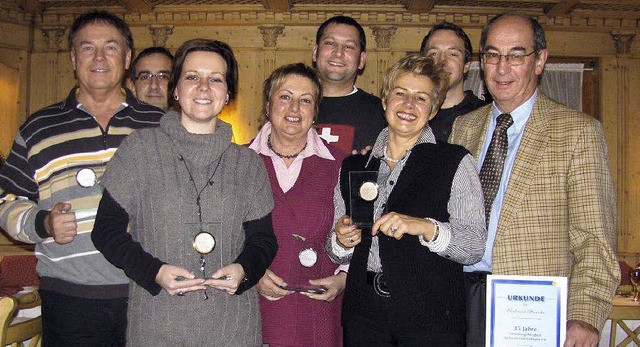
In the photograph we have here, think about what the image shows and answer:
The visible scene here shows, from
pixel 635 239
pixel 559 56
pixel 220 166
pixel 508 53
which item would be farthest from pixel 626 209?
pixel 220 166

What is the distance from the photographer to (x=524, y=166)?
2.50 meters

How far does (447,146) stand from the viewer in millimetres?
2408

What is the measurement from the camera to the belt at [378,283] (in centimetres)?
231

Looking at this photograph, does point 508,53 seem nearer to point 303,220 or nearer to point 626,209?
point 303,220

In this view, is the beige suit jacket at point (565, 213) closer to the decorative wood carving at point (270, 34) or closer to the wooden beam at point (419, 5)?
the wooden beam at point (419, 5)

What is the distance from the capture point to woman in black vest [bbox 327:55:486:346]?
224cm

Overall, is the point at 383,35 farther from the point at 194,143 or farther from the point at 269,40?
the point at 194,143

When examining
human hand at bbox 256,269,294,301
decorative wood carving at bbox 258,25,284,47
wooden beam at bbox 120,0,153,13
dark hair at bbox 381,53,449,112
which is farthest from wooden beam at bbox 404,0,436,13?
human hand at bbox 256,269,294,301

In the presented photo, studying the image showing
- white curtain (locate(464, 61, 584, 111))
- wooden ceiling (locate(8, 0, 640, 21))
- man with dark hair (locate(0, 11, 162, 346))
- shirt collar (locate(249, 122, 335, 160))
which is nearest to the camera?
man with dark hair (locate(0, 11, 162, 346))

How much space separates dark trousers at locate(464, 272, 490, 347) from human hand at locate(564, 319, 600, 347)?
333 millimetres

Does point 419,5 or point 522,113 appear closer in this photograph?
point 522,113

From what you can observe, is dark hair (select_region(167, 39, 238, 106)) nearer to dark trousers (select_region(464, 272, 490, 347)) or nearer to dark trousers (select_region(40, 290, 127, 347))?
dark trousers (select_region(40, 290, 127, 347))

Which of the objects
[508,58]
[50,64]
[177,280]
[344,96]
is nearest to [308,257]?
[177,280]

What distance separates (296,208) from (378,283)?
0.65 metres
